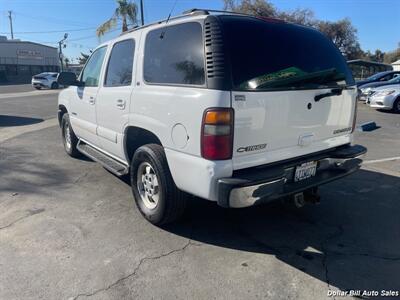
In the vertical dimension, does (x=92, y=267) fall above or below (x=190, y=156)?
below

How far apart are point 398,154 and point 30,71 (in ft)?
209

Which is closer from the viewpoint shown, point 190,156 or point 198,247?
point 190,156

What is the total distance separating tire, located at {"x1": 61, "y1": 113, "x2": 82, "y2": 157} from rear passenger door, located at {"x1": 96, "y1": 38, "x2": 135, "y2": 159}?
1808mm

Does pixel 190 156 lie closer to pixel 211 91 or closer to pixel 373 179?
pixel 211 91

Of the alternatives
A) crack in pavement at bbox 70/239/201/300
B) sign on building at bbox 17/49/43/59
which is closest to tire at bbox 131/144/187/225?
crack in pavement at bbox 70/239/201/300

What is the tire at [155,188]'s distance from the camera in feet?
11.2

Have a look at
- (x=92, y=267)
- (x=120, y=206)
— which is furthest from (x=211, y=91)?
(x=120, y=206)

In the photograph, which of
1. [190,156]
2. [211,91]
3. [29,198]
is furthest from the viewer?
[29,198]

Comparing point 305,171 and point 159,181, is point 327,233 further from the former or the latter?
point 159,181

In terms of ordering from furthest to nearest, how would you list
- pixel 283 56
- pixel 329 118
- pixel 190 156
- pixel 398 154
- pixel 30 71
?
pixel 30 71 < pixel 398 154 < pixel 329 118 < pixel 283 56 < pixel 190 156

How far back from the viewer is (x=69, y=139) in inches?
262

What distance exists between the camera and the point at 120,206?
438cm

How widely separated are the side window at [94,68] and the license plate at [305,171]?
3.12m

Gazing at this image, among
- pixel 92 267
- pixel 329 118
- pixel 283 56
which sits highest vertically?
pixel 283 56
